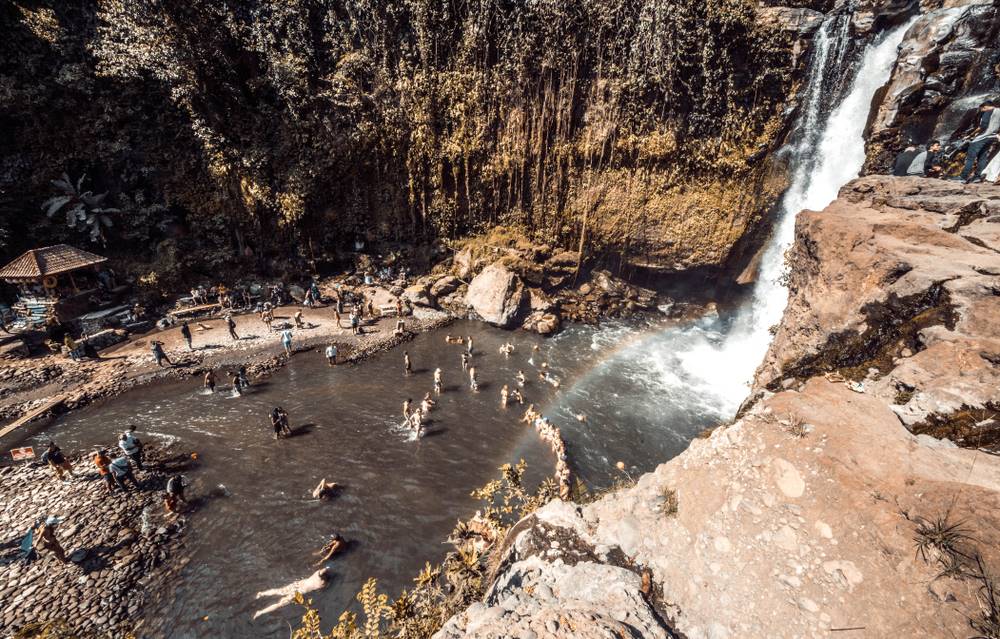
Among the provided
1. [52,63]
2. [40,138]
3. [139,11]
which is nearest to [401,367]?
[139,11]

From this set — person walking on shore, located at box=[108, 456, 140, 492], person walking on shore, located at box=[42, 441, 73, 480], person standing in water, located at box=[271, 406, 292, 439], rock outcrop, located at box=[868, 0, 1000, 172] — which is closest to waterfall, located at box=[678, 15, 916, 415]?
rock outcrop, located at box=[868, 0, 1000, 172]

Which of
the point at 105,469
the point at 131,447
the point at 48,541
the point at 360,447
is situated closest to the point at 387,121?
the point at 360,447

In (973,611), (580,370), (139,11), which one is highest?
(139,11)

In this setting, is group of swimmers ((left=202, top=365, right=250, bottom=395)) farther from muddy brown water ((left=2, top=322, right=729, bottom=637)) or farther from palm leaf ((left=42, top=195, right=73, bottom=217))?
palm leaf ((left=42, top=195, right=73, bottom=217))

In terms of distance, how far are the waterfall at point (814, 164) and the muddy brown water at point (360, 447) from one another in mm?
3350

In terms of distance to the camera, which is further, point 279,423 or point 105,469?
point 279,423

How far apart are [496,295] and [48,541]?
75.8 feet

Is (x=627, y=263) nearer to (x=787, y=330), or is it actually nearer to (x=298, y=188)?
(x=787, y=330)

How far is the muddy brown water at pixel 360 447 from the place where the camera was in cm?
1140

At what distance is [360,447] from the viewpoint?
16641 millimetres

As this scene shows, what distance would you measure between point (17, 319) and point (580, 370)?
3400cm

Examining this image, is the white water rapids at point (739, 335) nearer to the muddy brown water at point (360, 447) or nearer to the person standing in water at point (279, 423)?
the muddy brown water at point (360, 447)

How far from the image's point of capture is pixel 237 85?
28484 millimetres

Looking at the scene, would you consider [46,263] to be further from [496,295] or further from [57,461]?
[496,295]
